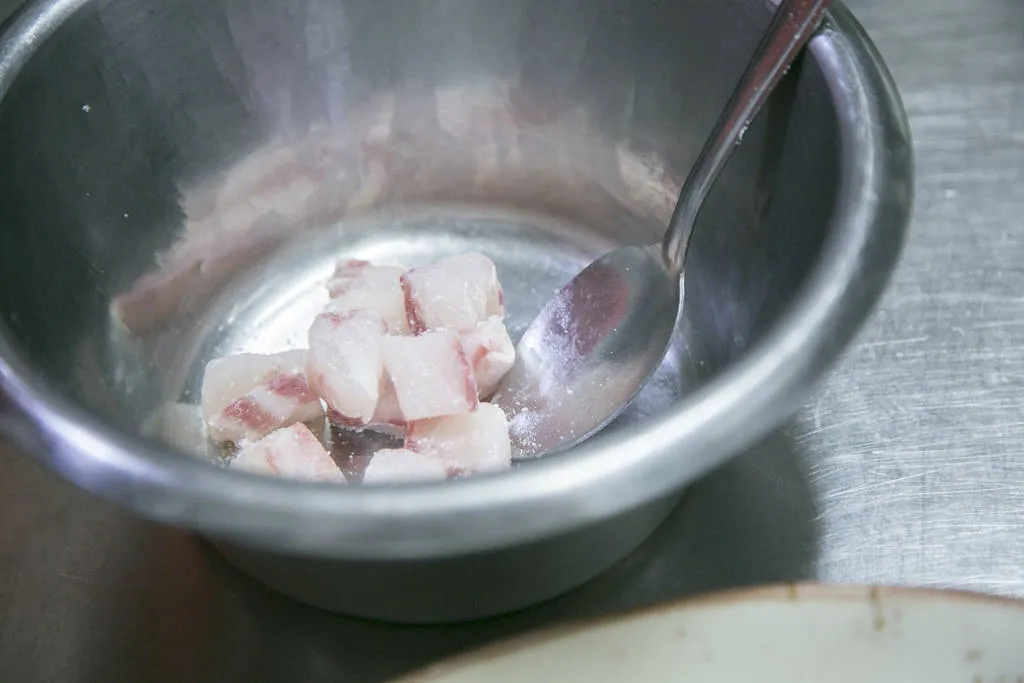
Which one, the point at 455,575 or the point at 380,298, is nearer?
the point at 455,575

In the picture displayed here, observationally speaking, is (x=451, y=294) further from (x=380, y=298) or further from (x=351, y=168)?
(x=351, y=168)

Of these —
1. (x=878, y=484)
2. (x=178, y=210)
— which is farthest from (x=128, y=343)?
(x=878, y=484)

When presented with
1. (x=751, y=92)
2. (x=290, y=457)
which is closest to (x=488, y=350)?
(x=290, y=457)

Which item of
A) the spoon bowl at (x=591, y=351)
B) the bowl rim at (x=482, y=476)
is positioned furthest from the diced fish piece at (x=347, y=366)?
the bowl rim at (x=482, y=476)

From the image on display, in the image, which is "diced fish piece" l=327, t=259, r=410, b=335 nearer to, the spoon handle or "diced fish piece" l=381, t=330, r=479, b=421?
"diced fish piece" l=381, t=330, r=479, b=421

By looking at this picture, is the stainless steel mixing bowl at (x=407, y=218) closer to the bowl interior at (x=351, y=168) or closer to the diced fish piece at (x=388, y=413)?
the bowl interior at (x=351, y=168)

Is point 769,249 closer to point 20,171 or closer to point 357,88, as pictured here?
point 357,88
